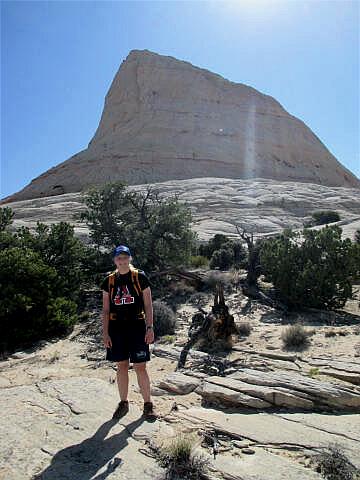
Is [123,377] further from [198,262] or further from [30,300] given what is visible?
[198,262]

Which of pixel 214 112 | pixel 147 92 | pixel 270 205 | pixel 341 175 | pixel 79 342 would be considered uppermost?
pixel 147 92

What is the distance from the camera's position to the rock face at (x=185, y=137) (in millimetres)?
44750

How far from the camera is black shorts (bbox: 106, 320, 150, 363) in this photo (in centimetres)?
384

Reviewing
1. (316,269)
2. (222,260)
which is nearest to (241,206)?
(222,260)

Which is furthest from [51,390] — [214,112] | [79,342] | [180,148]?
[214,112]

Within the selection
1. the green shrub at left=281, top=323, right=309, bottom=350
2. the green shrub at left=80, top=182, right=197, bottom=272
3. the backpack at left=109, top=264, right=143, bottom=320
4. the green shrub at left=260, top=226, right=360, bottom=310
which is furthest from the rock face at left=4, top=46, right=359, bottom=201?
the backpack at left=109, top=264, right=143, bottom=320

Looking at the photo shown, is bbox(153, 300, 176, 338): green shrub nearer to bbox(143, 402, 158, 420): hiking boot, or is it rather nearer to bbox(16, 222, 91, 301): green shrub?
bbox(16, 222, 91, 301): green shrub

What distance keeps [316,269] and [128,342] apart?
7727 millimetres

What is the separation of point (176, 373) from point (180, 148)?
44142mm

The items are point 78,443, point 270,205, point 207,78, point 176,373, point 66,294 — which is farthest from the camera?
point 207,78

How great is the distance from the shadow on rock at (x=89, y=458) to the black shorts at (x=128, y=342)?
2.08 feet

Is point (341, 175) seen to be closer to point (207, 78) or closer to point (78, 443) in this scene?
point (207, 78)

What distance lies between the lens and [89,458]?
3127 mm

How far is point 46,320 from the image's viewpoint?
8.10 metres
